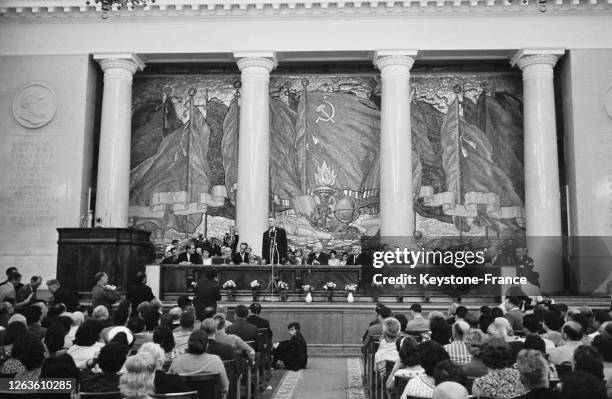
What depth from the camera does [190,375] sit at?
17.4ft

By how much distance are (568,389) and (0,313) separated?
20.5ft

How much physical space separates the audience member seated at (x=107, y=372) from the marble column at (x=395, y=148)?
13.0 meters

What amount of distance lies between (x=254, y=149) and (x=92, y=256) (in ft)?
18.3

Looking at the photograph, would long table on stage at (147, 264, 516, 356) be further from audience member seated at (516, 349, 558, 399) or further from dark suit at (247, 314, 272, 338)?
audience member seated at (516, 349, 558, 399)

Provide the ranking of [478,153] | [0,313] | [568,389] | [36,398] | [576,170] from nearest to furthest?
[568,389] < [36,398] < [0,313] < [576,170] < [478,153]

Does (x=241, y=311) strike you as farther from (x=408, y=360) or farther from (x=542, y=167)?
(x=542, y=167)

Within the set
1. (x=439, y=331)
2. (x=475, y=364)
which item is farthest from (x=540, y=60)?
(x=475, y=364)

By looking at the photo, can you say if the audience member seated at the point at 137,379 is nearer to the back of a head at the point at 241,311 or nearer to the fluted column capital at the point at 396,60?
the back of a head at the point at 241,311

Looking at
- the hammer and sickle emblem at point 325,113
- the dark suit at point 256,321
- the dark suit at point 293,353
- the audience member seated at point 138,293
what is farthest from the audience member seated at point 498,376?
the hammer and sickle emblem at point 325,113

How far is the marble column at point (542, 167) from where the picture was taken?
17.2 m

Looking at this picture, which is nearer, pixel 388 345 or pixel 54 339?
pixel 54 339

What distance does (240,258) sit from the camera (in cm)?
1506

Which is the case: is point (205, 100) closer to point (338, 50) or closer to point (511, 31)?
point (338, 50)

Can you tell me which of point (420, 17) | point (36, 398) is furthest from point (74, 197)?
point (36, 398)
